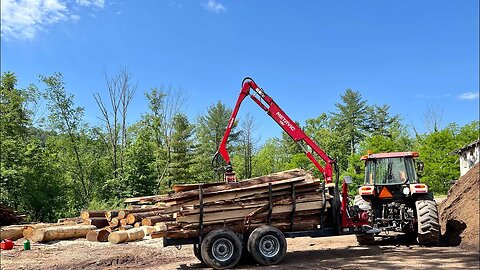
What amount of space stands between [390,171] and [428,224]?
2.01 m

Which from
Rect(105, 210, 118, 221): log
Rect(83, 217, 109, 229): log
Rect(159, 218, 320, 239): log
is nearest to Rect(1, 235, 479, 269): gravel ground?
Rect(159, 218, 320, 239): log

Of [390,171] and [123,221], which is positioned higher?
[390,171]

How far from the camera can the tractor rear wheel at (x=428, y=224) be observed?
432 inches

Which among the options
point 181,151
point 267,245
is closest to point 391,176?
point 267,245

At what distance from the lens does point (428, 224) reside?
11.0m

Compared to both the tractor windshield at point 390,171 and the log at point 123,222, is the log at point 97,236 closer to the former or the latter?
the log at point 123,222

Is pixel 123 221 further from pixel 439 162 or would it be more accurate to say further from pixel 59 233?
pixel 439 162

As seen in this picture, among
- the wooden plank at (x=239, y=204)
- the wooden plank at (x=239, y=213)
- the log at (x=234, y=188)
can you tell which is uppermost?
the log at (x=234, y=188)

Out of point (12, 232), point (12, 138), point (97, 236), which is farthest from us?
point (12, 138)

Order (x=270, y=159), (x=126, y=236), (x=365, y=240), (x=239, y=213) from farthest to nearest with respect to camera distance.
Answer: (x=270, y=159), (x=126, y=236), (x=365, y=240), (x=239, y=213)

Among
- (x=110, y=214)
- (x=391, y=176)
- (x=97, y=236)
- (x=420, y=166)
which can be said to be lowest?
(x=97, y=236)

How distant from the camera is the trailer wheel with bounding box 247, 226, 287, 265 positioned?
929cm

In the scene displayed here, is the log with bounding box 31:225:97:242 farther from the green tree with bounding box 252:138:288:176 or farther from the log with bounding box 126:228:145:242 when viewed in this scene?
the green tree with bounding box 252:138:288:176

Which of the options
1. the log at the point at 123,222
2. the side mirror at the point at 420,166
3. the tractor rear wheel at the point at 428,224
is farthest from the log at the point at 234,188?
the log at the point at 123,222
